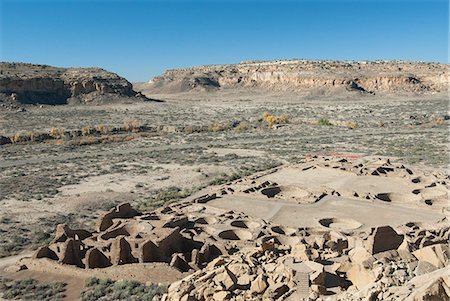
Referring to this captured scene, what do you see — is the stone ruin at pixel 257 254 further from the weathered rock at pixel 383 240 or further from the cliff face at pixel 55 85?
the cliff face at pixel 55 85

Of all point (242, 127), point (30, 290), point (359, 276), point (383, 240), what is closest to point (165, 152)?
point (242, 127)

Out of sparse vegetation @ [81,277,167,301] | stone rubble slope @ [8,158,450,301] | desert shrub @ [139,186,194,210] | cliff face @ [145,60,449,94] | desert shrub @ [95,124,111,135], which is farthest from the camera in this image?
cliff face @ [145,60,449,94]

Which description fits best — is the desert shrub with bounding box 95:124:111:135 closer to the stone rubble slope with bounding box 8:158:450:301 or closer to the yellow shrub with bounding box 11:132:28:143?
the yellow shrub with bounding box 11:132:28:143

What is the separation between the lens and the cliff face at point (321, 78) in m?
117

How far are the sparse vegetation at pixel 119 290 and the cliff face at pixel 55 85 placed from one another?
78812mm

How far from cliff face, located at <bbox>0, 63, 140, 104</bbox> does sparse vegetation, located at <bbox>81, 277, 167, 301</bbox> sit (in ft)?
259

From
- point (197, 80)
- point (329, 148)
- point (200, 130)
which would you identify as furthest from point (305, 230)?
point (197, 80)

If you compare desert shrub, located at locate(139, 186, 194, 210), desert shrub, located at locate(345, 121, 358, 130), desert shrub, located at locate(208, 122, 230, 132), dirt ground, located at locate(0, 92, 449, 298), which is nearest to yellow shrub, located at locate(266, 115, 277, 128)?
dirt ground, located at locate(0, 92, 449, 298)

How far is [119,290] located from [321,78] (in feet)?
369

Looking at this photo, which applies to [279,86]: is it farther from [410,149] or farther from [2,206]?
[2,206]

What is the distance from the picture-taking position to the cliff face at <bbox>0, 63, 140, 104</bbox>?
90.6m

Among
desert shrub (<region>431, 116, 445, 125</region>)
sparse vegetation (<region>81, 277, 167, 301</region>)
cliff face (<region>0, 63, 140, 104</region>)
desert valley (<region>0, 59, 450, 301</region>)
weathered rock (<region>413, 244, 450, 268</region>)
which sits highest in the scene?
cliff face (<region>0, 63, 140, 104</region>)

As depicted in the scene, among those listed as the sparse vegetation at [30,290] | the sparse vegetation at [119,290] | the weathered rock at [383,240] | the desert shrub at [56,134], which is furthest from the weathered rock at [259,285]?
the desert shrub at [56,134]

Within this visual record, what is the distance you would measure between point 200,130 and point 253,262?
51.6m
